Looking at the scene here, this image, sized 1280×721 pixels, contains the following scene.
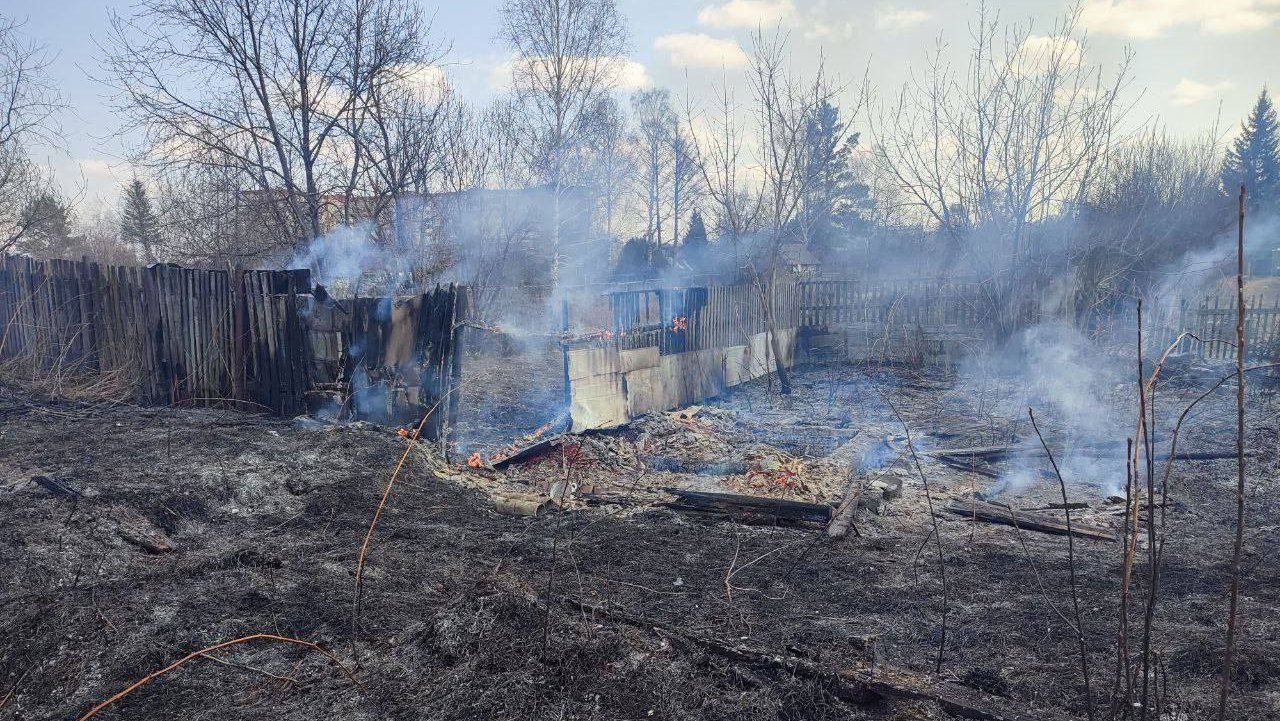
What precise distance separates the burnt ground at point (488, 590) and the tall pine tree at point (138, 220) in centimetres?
2443

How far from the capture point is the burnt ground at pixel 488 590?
10.5 feet

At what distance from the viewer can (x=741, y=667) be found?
3.38 metres

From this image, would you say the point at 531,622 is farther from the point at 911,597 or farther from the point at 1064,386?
the point at 1064,386

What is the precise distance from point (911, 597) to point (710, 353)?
8372 millimetres

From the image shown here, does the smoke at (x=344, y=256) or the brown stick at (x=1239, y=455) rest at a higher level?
the smoke at (x=344, y=256)

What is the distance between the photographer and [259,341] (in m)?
8.01

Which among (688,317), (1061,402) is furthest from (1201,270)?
(688,317)

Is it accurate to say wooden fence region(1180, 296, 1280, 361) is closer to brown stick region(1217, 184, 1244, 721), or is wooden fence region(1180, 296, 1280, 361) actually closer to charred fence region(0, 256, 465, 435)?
charred fence region(0, 256, 465, 435)

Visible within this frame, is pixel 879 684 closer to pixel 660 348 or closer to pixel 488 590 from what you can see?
pixel 488 590

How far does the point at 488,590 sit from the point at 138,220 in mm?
32540

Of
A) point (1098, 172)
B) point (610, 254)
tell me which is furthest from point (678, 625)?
point (610, 254)

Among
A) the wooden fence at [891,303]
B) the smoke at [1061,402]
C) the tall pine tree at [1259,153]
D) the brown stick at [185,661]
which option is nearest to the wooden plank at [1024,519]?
the smoke at [1061,402]

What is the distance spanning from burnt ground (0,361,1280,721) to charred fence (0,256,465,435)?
0.65m

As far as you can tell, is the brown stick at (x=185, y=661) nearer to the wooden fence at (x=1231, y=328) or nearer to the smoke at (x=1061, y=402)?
the smoke at (x=1061, y=402)
